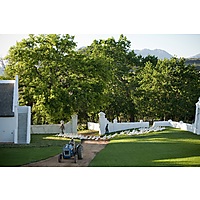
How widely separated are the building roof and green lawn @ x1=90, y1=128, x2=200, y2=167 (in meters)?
3.54

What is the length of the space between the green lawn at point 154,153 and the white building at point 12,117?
3147 millimetres

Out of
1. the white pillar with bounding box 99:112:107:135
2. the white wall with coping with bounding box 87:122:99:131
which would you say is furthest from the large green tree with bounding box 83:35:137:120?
the white pillar with bounding box 99:112:107:135

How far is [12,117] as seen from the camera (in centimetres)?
1315

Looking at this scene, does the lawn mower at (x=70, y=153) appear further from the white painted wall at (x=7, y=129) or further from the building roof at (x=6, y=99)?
the building roof at (x=6, y=99)

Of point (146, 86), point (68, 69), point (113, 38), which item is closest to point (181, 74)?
point (146, 86)

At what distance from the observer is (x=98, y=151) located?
1180cm

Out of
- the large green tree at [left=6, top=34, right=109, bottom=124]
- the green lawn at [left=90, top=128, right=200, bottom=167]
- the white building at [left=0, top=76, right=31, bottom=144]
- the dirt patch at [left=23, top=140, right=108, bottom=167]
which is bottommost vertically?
the dirt patch at [left=23, top=140, right=108, bottom=167]

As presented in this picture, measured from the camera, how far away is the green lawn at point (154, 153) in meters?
10.1

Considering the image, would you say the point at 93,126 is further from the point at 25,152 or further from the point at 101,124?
the point at 25,152

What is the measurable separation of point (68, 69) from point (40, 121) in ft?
8.99

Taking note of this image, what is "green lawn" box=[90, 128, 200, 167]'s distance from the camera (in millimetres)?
10086

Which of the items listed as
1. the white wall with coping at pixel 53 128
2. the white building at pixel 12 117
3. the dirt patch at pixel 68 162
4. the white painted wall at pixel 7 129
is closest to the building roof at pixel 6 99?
the white building at pixel 12 117

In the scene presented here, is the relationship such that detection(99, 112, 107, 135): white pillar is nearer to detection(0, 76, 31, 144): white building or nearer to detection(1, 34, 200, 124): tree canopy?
detection(1, 34, 200, 124): tree canopy
